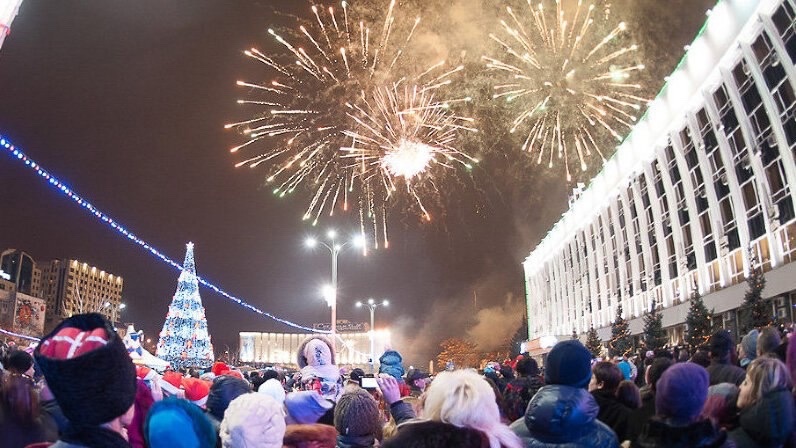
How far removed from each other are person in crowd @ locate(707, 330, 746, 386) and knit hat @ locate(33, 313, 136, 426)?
6.03 meters

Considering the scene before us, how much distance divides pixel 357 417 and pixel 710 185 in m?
36.6

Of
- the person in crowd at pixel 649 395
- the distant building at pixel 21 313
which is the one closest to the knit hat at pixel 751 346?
the person in crowd at pixel 649 395

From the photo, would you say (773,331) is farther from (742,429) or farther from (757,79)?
(757,79)

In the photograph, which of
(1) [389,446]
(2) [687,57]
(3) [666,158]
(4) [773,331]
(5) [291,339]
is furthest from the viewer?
(5) [291,339]

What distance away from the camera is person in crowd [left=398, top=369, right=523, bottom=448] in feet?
10.6

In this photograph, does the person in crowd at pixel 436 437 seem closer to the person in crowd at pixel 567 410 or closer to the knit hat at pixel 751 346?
the person in crowd at pixel 567 410

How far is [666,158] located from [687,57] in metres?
8.11

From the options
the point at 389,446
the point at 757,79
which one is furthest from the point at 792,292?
the point at 389,446

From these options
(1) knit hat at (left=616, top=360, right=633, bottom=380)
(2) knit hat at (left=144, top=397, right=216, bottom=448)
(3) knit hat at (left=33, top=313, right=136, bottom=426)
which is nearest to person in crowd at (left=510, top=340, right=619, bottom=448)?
(2) knit hat at (left=144, top=397, right=216, bottom=448)

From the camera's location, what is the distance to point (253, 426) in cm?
394

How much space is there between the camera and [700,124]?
38.3m

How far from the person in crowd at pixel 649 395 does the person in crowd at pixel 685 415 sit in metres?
1.76

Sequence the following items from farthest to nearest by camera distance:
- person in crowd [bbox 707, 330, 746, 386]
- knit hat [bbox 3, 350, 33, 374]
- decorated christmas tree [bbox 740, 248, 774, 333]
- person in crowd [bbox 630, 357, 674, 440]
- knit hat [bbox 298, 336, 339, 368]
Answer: decorated christmas tree [bbox 740, 248, 774, 333] < knit hat [bbox 3, 350, 33, 374] < knit hat [bbox 298, 336, 339, 368] < person in crowd [bbox 707, 330, 746, 386] < person in crowd [bbox 630, 357, 674, 440]

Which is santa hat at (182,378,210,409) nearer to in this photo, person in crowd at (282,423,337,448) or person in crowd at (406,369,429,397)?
person in crowd at (282,423,337,448)
